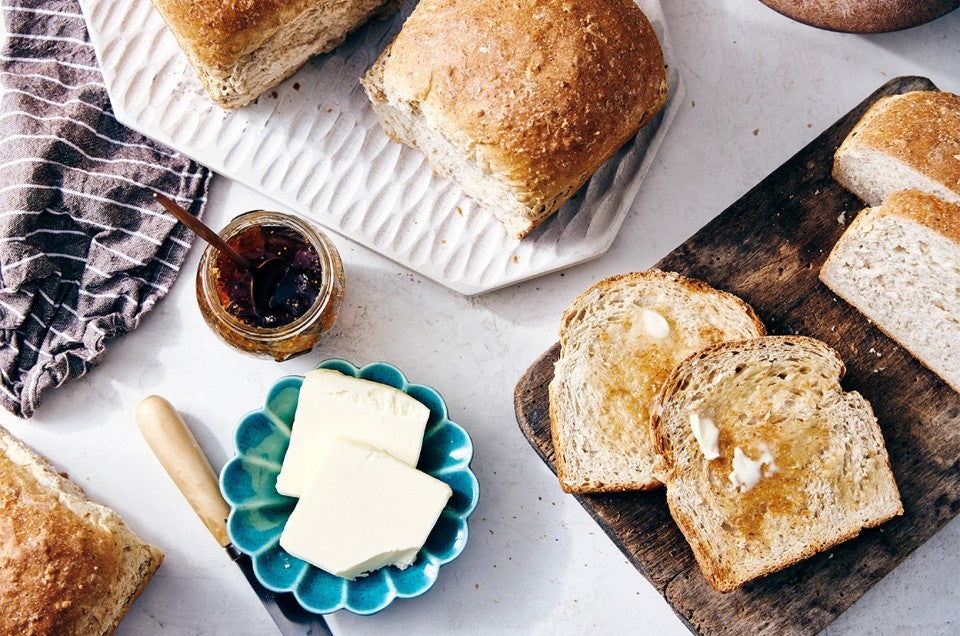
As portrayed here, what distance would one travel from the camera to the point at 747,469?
2.75m

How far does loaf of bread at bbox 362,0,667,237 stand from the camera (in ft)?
8.73

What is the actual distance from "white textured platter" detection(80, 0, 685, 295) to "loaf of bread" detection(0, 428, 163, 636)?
50.4 inches

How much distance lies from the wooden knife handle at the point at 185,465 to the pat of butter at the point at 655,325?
64.4 inches

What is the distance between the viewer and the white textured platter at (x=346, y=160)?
9.97 ft

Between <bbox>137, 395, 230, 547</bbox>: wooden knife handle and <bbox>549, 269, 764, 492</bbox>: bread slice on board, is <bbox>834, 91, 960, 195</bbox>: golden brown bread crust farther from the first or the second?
<bbox>137, 395, 230, 547</bbox>: wooden knife handle

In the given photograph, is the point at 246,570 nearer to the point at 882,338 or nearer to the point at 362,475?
the point at 362,475

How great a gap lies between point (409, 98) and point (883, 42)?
195 centimetres

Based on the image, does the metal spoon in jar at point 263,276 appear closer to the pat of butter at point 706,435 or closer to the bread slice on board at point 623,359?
the bread slice on board at point 623,359

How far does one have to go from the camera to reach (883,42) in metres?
3.27

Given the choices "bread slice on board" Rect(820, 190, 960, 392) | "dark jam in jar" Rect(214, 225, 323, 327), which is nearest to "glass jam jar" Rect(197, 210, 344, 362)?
"dark jam in jar" Rect(214, 225, 323, 327)

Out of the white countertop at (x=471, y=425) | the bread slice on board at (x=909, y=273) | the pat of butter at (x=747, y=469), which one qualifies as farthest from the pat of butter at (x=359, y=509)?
the bread slice on board at (x=909, y=273)

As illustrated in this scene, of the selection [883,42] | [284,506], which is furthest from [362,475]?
[883,42]

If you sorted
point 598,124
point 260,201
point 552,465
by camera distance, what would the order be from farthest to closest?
point 260,201
point 552,465
point 598,124

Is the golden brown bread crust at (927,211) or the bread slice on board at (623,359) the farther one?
the bread slice on board at (623,359)
